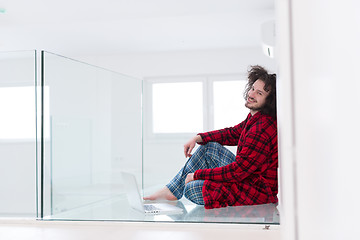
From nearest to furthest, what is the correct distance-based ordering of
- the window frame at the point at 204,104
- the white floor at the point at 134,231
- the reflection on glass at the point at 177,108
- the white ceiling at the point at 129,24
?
the white floor at the point at 134,231
the white ceiling at the point at 129,24
the window frame at the point at 204,104
the reflection on glass at the point at 177,108

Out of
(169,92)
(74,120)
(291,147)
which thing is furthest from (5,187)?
(169,92)

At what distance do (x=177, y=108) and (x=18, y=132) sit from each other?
2.71 meters

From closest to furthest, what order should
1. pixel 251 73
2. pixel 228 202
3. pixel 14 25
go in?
pixel 228 202 < pixel 251 73 < pixel 14 25

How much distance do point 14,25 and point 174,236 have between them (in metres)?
3.74

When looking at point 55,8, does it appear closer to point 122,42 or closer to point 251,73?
point 122,42

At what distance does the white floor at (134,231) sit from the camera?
65.3 inches

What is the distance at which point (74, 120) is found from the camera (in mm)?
2666

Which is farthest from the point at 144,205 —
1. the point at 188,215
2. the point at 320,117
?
the point at 320,117

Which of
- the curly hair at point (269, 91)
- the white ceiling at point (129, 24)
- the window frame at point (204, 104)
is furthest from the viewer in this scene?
the window frame at point (204, 104)

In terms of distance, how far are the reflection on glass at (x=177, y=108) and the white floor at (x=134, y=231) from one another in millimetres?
2868

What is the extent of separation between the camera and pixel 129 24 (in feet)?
15.3

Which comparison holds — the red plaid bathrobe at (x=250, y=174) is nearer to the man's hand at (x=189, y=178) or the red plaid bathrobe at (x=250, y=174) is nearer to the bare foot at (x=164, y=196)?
the man's hand at (x=189, y=178)

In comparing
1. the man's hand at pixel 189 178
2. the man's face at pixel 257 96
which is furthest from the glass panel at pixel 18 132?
the man's face at pixel 257 96

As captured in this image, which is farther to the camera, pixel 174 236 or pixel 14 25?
pixel 14 25
